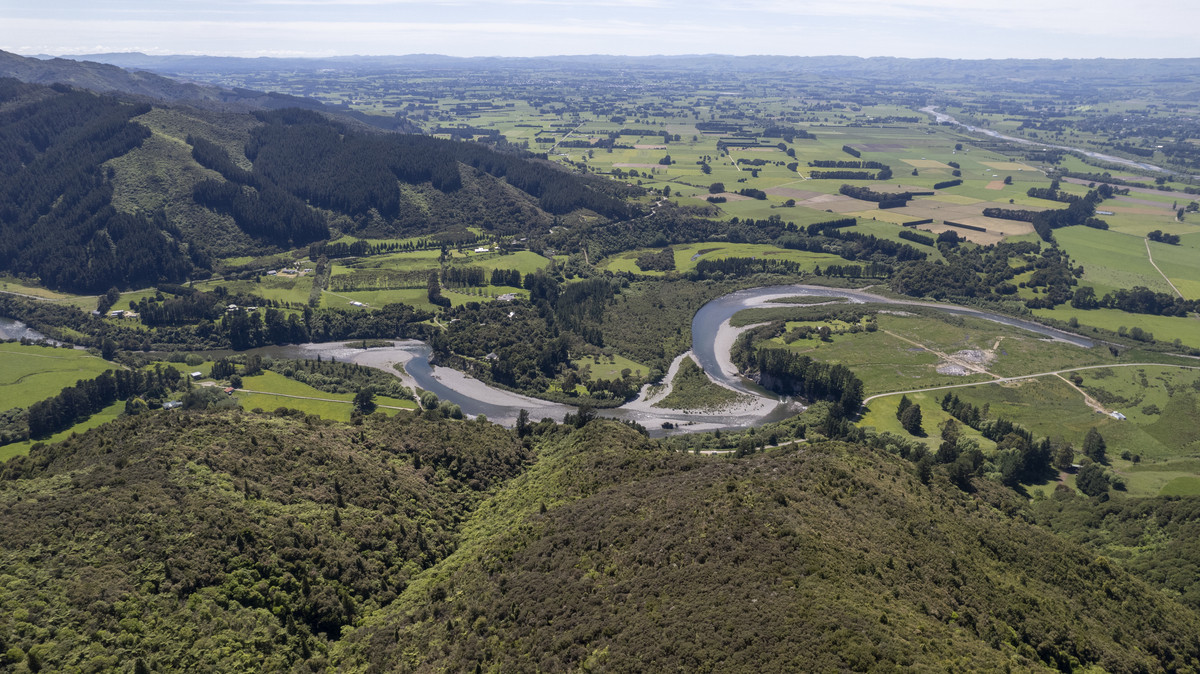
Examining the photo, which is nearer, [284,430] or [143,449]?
[143,449]

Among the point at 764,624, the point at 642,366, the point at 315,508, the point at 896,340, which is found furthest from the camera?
the point at 896,340

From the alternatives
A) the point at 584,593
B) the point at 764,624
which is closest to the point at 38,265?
the point at 584,593

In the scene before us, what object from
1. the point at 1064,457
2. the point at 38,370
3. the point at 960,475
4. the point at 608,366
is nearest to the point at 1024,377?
the point at 1064,457

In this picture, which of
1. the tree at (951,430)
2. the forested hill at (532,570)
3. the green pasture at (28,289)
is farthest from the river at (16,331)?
the tree at (951,430)

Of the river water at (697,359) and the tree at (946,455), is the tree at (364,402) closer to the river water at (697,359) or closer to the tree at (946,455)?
the river water at (697,359)

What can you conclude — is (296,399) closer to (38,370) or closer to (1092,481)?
(38,370)

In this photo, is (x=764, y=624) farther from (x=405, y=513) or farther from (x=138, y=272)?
(x=138, y=272)

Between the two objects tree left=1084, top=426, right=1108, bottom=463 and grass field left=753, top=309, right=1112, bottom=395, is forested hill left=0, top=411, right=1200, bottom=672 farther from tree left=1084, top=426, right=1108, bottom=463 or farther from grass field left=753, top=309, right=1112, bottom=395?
grass field left=753, top=309, right=1112, bottom=395

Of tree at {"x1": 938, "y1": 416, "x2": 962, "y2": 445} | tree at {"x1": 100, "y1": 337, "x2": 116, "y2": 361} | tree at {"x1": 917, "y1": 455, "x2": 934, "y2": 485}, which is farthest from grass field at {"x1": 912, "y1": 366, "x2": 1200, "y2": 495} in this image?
tree at {"x1": 100, "y1": 337, "x2": 116, "y2": 361}
